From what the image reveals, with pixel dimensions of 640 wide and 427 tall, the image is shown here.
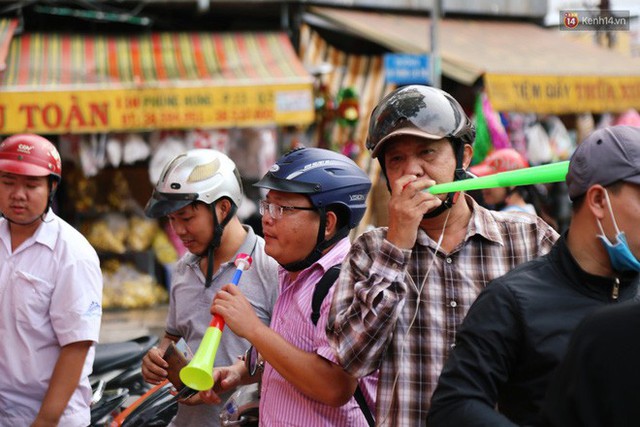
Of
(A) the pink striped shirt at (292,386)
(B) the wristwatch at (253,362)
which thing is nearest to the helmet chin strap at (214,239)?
(B) the wristwatch at (253,362)

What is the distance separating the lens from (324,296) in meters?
3.32

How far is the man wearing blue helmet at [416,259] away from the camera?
2898mm

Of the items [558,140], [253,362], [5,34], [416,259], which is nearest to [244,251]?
[253,362]

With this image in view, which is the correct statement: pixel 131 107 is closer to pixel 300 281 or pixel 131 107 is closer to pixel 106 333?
pixel 106 333

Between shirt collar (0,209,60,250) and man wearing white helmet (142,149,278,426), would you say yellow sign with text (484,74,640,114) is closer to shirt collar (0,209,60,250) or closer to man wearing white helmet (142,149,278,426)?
man wearing white helmet (142,149,278,426)

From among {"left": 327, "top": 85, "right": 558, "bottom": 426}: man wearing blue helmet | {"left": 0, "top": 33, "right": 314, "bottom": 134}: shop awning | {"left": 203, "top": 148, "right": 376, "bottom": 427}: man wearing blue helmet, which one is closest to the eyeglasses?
{"left": 203, "top": 148, "right": 376, "bottom": 427}: man wearing blue helmet

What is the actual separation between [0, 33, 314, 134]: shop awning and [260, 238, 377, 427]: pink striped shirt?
9.15 m

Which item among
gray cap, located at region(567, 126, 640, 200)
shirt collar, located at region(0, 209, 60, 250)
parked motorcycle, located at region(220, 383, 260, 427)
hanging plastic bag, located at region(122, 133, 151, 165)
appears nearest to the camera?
gray cap, located at region(567, 126, 640, 200)

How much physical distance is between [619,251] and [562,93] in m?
12.7

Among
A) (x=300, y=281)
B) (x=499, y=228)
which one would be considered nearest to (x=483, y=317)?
(x=499, y=228)

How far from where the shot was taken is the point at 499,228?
10.4ft

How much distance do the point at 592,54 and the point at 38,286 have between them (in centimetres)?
1468

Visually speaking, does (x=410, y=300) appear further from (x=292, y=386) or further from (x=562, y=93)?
(x=562, y=93)

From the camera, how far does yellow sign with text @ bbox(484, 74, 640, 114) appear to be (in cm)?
1384
